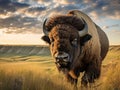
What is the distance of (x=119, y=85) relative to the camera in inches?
455

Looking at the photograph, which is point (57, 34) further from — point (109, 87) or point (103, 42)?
point (103, 42)

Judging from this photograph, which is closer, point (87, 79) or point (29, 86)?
point (29, 86)

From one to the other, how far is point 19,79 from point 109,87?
2.63 meters

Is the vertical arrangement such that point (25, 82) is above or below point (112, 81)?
above

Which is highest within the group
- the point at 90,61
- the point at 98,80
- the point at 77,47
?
the point at 77,47

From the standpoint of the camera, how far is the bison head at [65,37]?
986 cm

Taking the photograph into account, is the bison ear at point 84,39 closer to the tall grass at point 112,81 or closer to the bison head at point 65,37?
the bison head at point 65,37

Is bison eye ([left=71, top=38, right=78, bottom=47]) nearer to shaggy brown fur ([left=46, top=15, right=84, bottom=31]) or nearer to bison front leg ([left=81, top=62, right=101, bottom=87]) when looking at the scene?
shaggy brown fur ([left=46, top=15, right=84, bottom=31])

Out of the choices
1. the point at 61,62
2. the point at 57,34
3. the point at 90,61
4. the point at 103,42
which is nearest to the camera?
the point at 61,62

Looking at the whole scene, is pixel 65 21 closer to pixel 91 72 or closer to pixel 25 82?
pixel 91 72

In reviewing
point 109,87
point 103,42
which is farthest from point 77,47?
point 103,42

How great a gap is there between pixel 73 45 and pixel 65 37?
16.4 inches

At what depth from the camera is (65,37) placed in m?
10.4

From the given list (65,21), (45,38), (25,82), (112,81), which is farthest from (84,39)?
(25,82)
